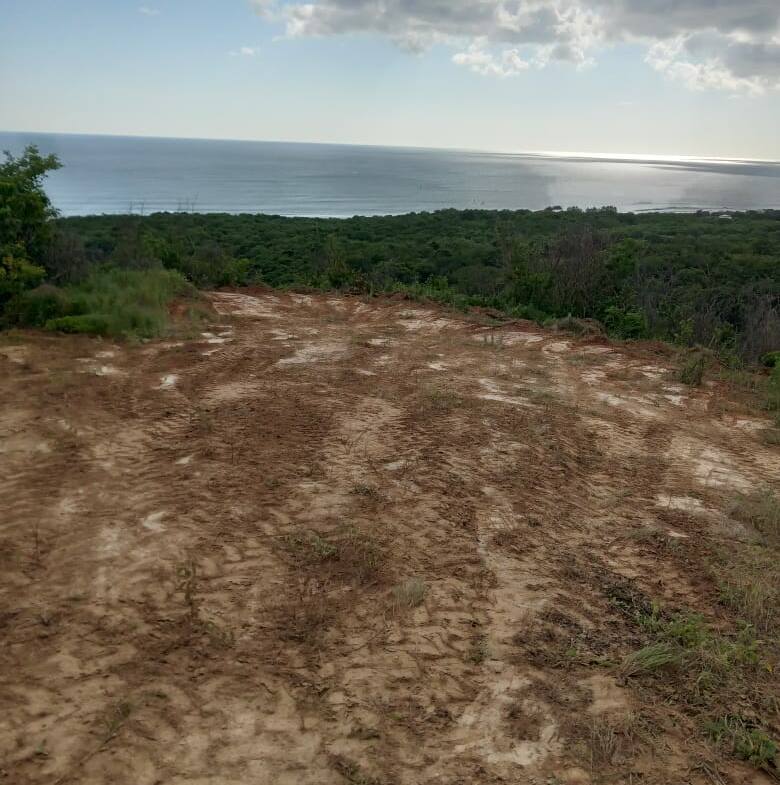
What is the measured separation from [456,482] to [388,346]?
16.2 ft

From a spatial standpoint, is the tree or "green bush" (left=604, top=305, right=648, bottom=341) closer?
the tree

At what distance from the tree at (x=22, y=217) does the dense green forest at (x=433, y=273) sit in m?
0.02

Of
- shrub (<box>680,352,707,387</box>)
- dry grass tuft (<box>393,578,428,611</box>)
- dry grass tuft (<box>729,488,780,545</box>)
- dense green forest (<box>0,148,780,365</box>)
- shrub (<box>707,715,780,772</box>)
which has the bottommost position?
shrub (<box>707,715,780,772</box>)

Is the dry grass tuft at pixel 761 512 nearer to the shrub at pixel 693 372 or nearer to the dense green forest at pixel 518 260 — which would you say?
the shrub at pixel 693 372

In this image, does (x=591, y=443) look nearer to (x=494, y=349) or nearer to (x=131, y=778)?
(x=494, y=349)

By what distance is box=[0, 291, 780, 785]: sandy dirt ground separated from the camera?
112 inches

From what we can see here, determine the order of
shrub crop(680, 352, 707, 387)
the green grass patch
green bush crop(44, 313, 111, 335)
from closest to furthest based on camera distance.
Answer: shrub crop(680, 352, 707, 387), green bush crop(44, 313, 111, 335), the green grass patch

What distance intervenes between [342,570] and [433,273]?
80.6 feet

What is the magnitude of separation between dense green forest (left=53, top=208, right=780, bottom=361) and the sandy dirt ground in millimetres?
6019

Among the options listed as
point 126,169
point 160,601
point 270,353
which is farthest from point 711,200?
point 160,601

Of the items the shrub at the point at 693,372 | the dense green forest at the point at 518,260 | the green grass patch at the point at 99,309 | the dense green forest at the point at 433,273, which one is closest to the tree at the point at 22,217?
the dense green forest at the point at 433,273

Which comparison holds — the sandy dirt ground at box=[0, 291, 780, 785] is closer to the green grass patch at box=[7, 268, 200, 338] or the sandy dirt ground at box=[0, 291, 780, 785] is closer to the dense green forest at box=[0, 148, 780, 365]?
the green grass patch at box=[7, 268, 200, 338]

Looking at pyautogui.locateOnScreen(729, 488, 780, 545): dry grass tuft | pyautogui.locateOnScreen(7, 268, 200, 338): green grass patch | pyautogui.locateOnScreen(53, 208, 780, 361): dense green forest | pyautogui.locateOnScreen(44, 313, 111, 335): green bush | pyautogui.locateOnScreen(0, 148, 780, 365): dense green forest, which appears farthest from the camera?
pyautogui.locateOnScreen(53, 208, 780, 361): dense green forest

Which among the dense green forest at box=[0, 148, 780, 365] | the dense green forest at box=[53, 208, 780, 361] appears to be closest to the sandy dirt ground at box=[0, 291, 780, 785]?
the dense green forest at box=[0, 148, 780, 365]
